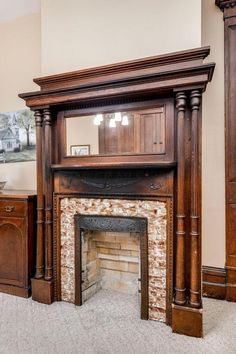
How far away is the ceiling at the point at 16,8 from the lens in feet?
9.45

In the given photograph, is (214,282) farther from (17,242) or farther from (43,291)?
(17,242)

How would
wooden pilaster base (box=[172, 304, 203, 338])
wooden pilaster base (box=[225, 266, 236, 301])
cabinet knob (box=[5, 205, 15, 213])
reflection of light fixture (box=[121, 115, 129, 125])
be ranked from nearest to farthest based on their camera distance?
1. wooden pilaster base (box=[172, 304, 203, 338])
2. reflection of light fixture (box=[121, 115, 129, 125])
3. wooden pilaster base (box=[225, 266, 236, 301])
4. cabinet knob (box=[5, 205, 15, 213])

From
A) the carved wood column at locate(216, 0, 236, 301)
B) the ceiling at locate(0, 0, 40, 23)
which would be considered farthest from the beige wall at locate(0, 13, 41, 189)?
the carved wood column at locate(216, 0, 236, 301)

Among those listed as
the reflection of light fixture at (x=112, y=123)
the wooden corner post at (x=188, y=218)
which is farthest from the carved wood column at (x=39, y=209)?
the wooden corner post at (x=188, y=218)

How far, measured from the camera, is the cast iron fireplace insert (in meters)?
2.05

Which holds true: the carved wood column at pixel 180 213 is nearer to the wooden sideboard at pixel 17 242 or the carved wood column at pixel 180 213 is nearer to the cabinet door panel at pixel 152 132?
the cabinet door panel at pixel 152 132

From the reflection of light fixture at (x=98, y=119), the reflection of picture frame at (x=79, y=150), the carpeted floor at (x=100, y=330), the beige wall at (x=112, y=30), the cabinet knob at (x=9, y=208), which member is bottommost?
the carpeted floor at (x=100, y=330)

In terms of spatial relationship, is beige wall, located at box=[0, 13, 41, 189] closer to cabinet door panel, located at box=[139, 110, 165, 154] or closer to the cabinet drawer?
the cabinet drawer

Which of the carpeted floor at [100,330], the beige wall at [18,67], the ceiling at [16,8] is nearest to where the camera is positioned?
the carpeted floor at [100,330]

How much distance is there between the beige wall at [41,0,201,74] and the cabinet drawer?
129cm

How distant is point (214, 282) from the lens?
7.98 feet

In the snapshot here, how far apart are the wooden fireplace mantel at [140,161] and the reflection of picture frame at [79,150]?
0.16 feet

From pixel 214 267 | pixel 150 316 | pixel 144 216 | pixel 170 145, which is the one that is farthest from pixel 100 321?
pixel 170 145

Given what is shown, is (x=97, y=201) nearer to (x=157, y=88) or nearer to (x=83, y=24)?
(x=157, y=88)
